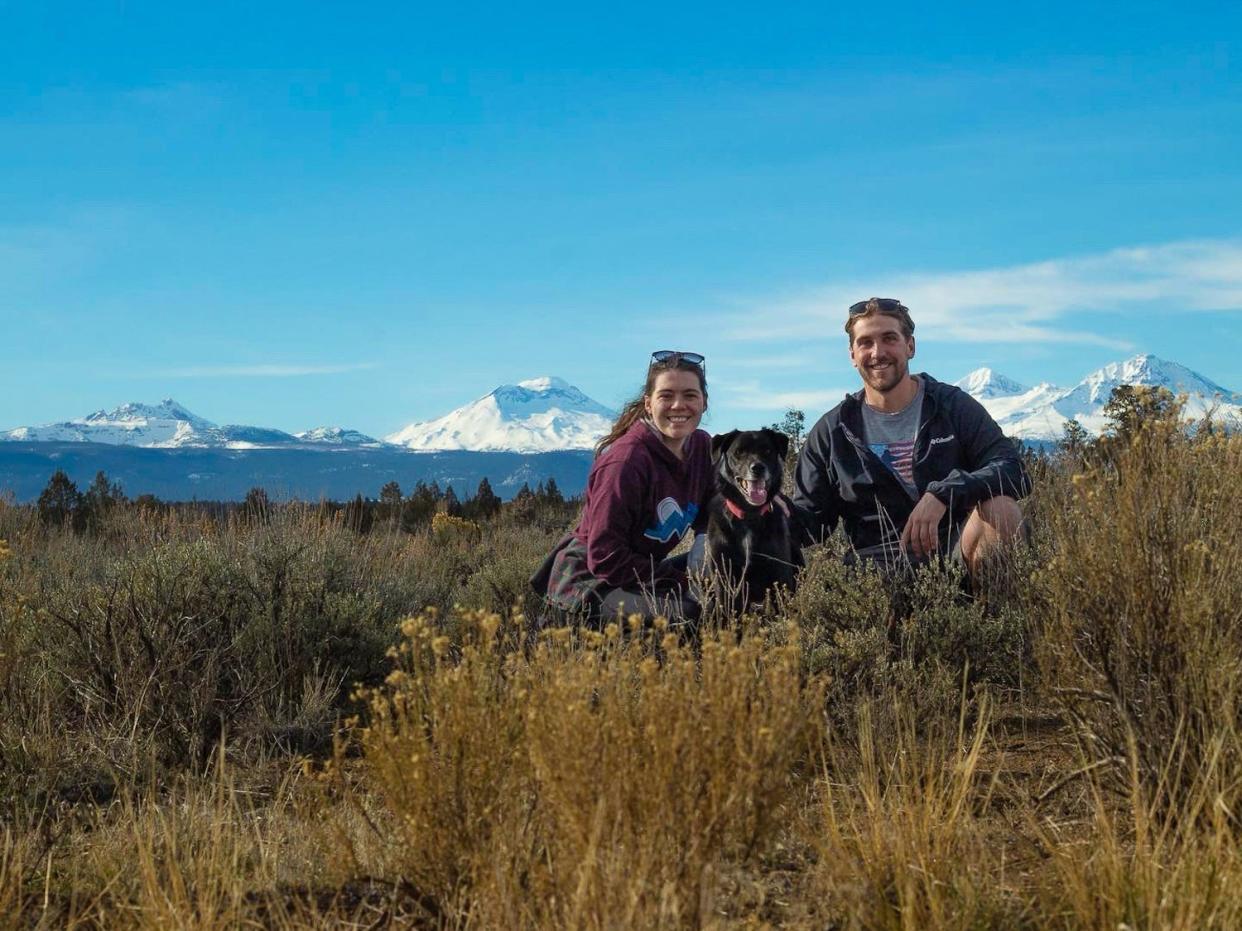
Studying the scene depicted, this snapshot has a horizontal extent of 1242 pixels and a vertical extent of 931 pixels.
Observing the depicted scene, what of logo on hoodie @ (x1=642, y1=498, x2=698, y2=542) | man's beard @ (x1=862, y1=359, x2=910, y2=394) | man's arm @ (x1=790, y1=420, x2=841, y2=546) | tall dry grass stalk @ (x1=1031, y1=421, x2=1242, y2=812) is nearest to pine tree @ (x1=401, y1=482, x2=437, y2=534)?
man's arm @ (x1=790, y1=420, x2=841, y2=546)

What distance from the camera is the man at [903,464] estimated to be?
4.89 metres

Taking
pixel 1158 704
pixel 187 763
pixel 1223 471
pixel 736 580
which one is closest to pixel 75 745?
pixel 187 763

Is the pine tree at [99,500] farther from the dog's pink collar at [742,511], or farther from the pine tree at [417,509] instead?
the dog's pink collar at [742,511]

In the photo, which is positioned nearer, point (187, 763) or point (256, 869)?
point (256, 869)

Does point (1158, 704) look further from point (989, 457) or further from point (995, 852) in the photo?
point (989, 457)

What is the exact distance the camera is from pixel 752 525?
492cm

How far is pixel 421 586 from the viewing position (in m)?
7.80

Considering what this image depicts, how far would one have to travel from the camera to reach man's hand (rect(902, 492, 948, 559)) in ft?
15.7

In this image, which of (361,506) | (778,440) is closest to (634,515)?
(778,440)

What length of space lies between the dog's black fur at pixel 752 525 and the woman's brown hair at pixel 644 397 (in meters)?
0.38

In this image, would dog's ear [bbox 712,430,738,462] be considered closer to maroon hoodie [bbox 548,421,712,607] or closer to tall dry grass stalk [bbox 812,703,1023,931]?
maroon hoodie [bbox 548,421,712,607]

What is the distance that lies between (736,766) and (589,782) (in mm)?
309

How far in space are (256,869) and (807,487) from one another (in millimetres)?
3580

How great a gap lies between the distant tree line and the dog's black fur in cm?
809
